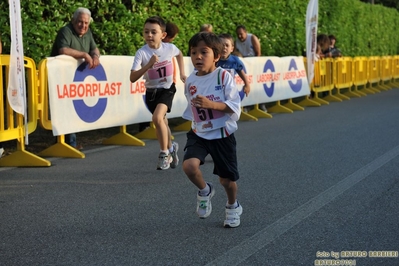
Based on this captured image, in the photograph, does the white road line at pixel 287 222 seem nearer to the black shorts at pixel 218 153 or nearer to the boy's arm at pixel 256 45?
the black shorts at pixel 218 153

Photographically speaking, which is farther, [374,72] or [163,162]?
[374,72]

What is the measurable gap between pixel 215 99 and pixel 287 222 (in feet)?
3.67

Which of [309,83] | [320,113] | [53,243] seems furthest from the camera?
[309,83]

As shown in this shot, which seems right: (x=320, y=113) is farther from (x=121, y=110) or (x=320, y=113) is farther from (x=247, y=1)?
(x=121, y=110)

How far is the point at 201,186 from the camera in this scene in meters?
6.43

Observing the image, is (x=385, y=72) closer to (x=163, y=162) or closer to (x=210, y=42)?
(x=163, y=162)

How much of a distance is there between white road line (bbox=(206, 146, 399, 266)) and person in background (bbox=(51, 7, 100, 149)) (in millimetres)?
3965

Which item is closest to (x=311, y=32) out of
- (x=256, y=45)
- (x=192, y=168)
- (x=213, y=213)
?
(x=256, y=45)

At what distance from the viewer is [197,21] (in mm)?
17000

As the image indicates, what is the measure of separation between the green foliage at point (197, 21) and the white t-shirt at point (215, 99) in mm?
5760

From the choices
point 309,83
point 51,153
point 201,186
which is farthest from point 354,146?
point 309,83

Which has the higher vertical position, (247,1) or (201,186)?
(247,1)

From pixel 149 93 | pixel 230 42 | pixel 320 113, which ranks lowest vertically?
pixel 320 113

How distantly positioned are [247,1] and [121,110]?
9114mm
